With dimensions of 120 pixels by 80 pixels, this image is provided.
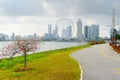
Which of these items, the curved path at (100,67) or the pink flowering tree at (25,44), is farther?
the pink flowering tree at (25,44)

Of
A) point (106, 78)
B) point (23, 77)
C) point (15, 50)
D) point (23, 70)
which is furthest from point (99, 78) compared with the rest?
point (15, 50)

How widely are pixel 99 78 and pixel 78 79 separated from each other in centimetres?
114

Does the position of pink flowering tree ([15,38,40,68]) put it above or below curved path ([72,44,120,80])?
above

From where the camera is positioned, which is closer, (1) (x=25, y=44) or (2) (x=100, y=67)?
(2) (x=100, y=67)

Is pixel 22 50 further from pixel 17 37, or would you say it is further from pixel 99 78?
pixel 99 78

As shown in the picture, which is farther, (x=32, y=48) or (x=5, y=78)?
(x=32, y=48)

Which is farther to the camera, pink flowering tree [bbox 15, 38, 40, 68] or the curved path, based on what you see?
pink flowering tree [bbox 15, 38, 40, 68]

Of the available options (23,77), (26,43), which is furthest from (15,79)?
(26,43)

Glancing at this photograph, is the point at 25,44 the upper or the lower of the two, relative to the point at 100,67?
upper

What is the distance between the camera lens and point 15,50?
27.6 m

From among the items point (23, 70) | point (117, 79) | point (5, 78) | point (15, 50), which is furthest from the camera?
point (15, 50)

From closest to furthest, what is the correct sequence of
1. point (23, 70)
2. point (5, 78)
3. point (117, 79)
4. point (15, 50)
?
point (117, 79)
point (5, 78)
point (23, 70)
point (15, 50)

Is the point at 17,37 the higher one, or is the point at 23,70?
the point at 17,37

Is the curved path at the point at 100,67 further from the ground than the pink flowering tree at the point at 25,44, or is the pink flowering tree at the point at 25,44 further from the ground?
the pink flowering tree at the point at 25,44
